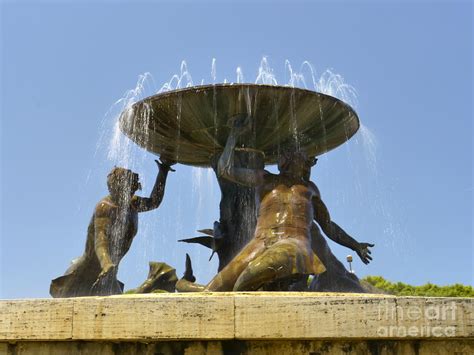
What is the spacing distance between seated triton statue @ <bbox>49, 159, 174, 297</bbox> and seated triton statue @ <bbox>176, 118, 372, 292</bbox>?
46.9 inches

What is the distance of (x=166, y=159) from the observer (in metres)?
9.05

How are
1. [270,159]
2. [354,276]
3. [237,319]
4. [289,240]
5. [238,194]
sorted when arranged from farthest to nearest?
[270,159], [238,194], [354,276], [289,240], [237,319]

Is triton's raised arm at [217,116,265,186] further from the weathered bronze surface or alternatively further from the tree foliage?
the tree foliage

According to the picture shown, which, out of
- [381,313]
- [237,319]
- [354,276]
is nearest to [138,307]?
[237,319]

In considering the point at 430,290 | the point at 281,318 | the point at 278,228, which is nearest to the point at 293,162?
the point at 278,228

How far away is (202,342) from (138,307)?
1.69 feet

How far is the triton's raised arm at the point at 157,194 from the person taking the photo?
27.7 feet

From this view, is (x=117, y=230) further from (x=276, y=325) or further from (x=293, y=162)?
(x=276, y=325)

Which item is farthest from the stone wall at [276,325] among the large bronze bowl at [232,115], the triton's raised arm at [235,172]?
the large bronze bowl at [232,115]

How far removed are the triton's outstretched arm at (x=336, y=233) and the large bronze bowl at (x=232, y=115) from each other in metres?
1.25

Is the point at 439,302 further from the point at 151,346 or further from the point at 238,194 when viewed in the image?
the point at 238,194

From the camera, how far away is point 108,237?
7.89m

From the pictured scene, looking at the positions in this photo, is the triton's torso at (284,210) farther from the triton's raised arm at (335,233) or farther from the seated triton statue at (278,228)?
the triton's raised arm at (335,233)

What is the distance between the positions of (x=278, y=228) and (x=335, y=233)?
58.1 inches
